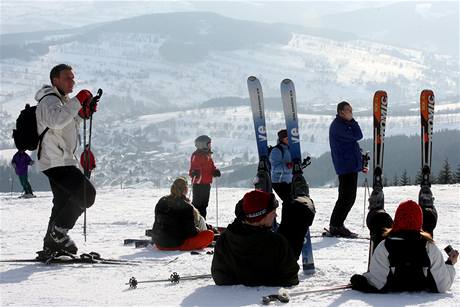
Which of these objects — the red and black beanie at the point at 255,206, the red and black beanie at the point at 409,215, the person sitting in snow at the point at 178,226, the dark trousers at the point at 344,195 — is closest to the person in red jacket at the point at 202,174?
the dark trousers at the point at 344,195

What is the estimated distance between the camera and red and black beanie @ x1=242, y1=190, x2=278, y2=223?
15.1 feet

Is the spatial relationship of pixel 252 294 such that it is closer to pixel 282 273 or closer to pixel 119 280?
pixel 282 273

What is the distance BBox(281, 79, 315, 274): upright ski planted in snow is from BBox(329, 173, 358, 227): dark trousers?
7.41 ft

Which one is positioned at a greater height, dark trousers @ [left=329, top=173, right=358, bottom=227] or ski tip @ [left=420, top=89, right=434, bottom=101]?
ski tip @ [left=420, top=89, right=434, bottom=101]

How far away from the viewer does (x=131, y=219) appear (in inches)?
460

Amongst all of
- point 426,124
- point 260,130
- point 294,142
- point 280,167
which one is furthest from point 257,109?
point 280,167

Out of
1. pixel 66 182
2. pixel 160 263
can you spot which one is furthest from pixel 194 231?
pixel 66 182

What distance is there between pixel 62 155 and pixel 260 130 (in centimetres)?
197

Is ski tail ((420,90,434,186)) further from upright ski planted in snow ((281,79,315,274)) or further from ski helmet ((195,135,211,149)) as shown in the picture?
ski helmet ((195,135,211,149))

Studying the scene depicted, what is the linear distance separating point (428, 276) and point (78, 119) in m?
3.40

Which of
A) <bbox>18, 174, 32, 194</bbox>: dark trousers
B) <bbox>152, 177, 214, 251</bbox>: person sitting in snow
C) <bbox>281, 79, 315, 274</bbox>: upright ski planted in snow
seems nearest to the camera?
<bbox>281, 79, 315, 274</bbox>: upright ski planted in snow

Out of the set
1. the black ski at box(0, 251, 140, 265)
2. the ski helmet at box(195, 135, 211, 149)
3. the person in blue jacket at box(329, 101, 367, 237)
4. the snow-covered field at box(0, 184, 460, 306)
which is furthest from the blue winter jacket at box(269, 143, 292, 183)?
the black ski at box(0, 251, 140, 265)

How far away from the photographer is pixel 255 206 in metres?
4.59

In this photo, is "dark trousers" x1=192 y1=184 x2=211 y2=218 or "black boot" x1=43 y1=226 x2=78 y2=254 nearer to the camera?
"black boot" x1=43 y1=226 x2=78 y2=254
